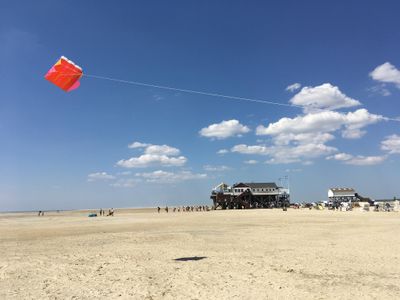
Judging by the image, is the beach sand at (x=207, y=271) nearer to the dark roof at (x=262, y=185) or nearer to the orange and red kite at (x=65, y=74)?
the orange and red kite at (x=65, y=74)

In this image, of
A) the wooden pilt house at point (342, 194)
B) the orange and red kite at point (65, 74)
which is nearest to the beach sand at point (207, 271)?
the orange and red kite at point (65, 74)

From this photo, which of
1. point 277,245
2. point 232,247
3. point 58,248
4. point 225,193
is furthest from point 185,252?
point 225,193

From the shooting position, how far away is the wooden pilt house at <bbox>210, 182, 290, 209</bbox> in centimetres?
8144

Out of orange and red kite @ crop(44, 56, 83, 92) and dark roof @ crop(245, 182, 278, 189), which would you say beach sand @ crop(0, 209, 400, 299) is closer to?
orange and red kite @ crop(44, 56, 83, 92)

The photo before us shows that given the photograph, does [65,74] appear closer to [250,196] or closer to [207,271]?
[207,271]

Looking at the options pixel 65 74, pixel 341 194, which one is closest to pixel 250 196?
pixel 341 194

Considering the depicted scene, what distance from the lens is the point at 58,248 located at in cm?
1706

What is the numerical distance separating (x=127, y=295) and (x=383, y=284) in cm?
611

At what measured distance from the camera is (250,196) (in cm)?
8262

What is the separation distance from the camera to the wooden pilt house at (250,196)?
81438 mm

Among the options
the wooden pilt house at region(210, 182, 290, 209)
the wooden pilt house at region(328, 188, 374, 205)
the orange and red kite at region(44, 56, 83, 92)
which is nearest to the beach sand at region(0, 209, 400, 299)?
the orange and red kite at region(44, 56, 83, 92)

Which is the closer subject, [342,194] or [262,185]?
[262,185]

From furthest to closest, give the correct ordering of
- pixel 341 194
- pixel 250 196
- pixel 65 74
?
1. pixel 341 194
2. pixel 250 196
3. pixel 65 74

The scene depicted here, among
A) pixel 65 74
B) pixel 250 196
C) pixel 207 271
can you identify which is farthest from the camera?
pixel 250 196
